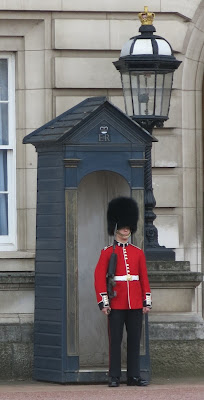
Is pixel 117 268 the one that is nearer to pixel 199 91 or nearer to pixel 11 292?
pixel 11 292

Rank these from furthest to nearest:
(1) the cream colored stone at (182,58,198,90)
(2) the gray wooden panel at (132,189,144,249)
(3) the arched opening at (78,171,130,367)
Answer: (1) the cream colored stone at (182,58,198,90) < (3) the arched opening at (78,171,130,367) < (2) the gray wooden panel at (132,189,144,249)

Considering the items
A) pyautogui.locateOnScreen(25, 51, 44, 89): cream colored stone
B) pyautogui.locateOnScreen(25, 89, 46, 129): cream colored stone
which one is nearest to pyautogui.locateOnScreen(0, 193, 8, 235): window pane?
pyautogui.locateOnScreen(25, 89, 46, 129): cream colored stone

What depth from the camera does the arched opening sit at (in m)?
13.7

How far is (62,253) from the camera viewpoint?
515 inches

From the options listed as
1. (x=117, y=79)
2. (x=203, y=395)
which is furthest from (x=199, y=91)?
(x=203, y=395)

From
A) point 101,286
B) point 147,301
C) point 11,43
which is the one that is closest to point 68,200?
point 101,286

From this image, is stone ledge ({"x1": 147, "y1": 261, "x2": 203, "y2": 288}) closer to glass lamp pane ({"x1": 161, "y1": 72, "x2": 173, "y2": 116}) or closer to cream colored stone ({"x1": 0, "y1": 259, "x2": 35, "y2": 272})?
cream colored stone ({"x1": 0, "y1": 259, "x2": 35, "y2": 272})

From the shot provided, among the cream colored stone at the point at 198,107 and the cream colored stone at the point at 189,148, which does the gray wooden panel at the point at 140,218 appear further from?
the cream colored stone at the point at 198,107

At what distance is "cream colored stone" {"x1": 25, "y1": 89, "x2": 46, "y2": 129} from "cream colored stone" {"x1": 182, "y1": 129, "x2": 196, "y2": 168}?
4.44 ft

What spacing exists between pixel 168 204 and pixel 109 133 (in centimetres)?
215

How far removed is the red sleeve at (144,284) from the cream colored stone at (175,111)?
240cm

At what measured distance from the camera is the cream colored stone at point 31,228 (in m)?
14.9

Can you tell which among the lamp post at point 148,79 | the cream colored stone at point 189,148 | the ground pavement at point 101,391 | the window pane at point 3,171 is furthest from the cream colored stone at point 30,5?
the ground pavement at point 101,391

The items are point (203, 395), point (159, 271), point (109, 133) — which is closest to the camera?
point (203, 395)
